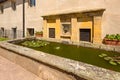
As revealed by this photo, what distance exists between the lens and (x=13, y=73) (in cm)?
741

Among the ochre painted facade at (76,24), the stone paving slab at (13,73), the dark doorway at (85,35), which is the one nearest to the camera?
the stone paving slab at (13,73)

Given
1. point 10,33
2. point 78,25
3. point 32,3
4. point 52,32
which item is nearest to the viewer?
point 78,25

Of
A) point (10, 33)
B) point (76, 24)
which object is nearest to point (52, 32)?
point (76, 24)

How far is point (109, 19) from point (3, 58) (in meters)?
6.25

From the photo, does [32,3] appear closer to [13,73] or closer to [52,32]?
[52,32]

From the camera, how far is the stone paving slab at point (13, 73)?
6801 millimetres

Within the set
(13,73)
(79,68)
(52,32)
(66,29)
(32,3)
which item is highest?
(32,3)

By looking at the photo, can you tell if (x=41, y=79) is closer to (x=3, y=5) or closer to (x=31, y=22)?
(x=31, y=22)

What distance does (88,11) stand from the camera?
35.9ft

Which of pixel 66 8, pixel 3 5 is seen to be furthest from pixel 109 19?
pixel 3 5

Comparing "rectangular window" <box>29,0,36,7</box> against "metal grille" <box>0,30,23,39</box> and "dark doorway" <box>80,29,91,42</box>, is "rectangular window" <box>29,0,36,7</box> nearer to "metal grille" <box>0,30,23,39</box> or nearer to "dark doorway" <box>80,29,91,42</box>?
"metal grille" <box>0,30,23,39</box>

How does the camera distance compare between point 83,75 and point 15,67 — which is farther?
point 15,67

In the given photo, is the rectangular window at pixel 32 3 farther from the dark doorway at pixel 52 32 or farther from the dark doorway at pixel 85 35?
the dark doorway at pixel 85 35

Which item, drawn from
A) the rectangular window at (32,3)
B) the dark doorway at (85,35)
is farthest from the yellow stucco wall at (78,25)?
the rectangular window at (32,3)
